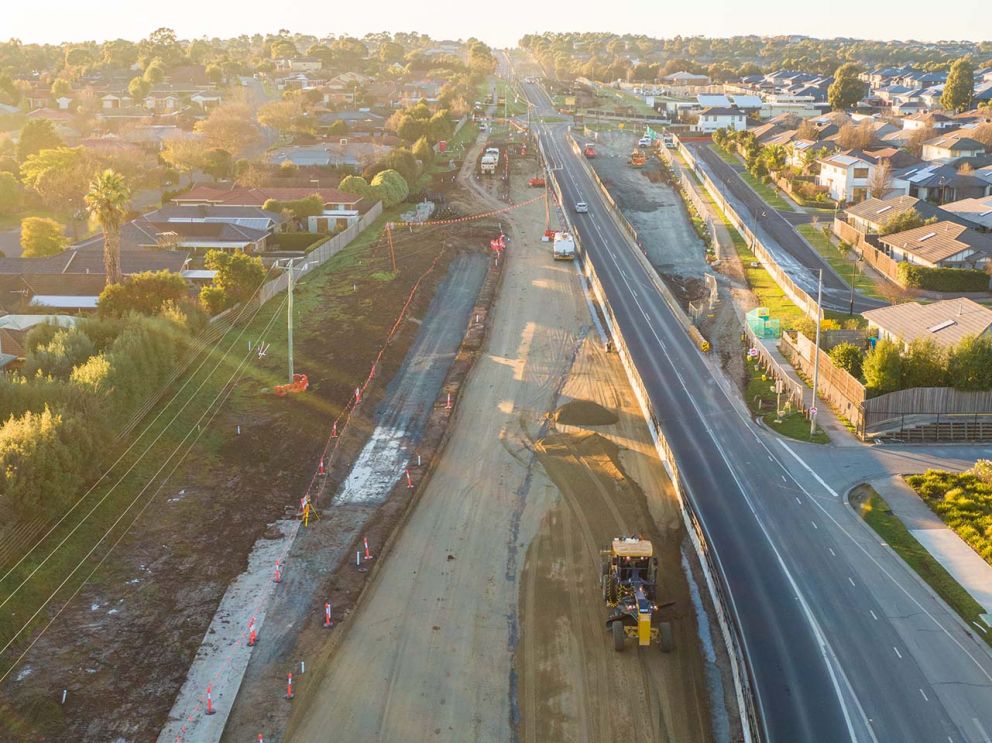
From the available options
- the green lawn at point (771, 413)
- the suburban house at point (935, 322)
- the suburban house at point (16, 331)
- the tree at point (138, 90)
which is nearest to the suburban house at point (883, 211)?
the suburban house at point (935, 322)

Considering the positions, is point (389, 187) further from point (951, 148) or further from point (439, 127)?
point (951, 148)

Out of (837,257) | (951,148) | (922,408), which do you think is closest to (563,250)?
(837,257)

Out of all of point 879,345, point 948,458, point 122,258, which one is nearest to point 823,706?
point 948,458

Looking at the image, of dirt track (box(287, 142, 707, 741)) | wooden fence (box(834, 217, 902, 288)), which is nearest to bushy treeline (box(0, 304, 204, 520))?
dirt track (box(287, 142, 707, 741))

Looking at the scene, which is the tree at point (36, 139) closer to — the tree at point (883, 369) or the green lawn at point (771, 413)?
the green lawn at point (771, 413)

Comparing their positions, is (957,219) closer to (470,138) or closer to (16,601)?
(16,601)

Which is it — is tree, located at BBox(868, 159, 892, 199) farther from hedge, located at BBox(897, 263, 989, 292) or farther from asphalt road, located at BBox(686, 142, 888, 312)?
hedge, located at BBox(897, 263, 989, 292)
